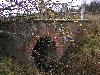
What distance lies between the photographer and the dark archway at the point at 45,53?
58.1 feet

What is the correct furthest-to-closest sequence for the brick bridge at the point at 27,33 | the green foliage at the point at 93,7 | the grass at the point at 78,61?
the green foliage at the point at 93,7 → the brick bridge at the point at 27,33 → the grass at the point at 78,61

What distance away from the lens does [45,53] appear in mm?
18312

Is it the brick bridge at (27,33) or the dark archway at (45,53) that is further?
the dark archway at (45,53)

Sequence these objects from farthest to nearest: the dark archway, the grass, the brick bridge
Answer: the dark archway < the brick bridge < the grass

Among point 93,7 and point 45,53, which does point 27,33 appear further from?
point 93,7

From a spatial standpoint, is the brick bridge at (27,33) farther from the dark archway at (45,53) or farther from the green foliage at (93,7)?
the green foliage at (93,7)

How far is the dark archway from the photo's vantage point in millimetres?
17719

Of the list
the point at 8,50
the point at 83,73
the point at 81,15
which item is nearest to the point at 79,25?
the point at 81,15

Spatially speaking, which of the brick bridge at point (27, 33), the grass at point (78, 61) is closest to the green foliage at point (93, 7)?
the grass at point (78, 61)

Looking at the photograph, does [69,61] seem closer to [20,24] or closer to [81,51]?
[81,51]

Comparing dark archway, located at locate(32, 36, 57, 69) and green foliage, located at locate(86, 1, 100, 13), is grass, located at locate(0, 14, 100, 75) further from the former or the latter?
green foliage, located at locate(86, 1, 100, 13)

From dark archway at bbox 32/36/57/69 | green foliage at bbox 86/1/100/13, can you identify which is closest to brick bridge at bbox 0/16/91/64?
dark archway at bbox 32/36/57/69

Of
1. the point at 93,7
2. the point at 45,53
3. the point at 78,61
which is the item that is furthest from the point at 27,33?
the point at 93,7

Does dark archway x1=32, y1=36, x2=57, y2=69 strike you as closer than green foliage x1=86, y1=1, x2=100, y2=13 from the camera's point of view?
Yes
